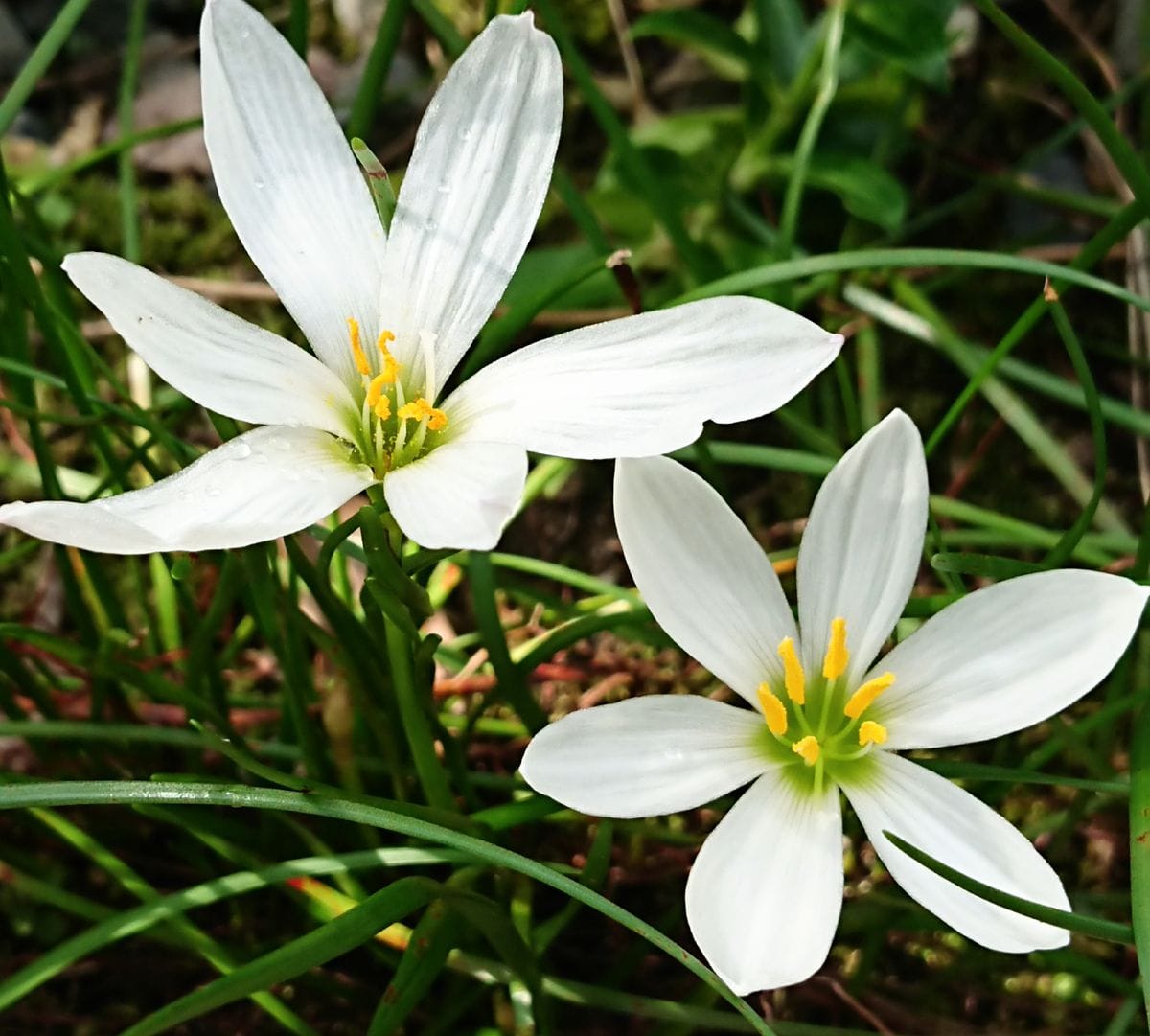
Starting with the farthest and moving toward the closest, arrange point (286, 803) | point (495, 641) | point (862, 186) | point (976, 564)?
point (862, 186)
point (495, 641)
point (976, 564)
point (286, 803)

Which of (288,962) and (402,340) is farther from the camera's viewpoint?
(402,340)

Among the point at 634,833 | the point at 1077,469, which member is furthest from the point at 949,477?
the point at 634,833

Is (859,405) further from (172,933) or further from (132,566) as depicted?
(172,933)

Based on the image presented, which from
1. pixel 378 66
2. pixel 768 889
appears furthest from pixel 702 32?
pixel 768 889

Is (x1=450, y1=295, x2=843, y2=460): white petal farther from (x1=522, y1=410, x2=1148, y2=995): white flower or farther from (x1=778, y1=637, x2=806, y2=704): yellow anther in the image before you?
(x1=778, y1=637, x2=806, y2=704): yellow anther

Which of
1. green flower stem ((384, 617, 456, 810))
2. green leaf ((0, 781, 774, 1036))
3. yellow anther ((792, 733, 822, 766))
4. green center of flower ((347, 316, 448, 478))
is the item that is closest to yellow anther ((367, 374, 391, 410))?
green center of flower ((347, 316, 448, 478))

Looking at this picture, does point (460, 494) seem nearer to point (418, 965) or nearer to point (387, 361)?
point (387, 361)

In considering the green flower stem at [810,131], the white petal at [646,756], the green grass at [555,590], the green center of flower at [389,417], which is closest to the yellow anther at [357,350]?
the green center of flower at [389,417]
